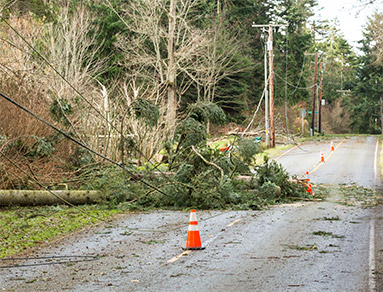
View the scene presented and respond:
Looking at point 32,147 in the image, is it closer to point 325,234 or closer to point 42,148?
point 42,148

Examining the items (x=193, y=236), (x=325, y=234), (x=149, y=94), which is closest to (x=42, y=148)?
(x=193, y=236)

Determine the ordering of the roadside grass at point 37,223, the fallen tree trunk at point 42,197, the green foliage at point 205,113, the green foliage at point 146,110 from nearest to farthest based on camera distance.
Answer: the roadside grass at point 37,223, the fallen tree trunk at point 42,197, the green foliage at point 146,110, the green foliage at point 205,113

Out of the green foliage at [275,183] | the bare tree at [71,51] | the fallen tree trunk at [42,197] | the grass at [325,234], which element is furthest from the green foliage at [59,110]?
the bare tree at [71,51]

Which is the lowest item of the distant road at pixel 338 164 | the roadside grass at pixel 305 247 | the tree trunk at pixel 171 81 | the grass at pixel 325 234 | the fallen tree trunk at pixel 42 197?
the distant road at pixel 338 164

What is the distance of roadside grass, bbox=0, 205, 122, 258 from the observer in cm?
1142

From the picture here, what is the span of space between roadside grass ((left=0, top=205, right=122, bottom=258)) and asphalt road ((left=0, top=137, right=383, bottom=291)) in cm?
56

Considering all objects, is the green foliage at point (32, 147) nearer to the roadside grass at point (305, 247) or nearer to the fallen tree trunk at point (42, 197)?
the fallen tree trunk at point (42, 197)

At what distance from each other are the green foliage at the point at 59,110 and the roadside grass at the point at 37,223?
12.1ft

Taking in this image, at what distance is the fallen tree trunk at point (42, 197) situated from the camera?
15523 mm

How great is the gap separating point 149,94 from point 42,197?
20.4 metres

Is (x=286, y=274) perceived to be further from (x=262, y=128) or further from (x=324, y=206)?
(x=262, y=128)

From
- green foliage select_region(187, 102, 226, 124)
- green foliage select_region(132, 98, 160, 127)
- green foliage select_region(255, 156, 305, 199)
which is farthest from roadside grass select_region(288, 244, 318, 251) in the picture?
green foliage select_region(187, 102, 226, 124)

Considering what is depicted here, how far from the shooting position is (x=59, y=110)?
1881 cm

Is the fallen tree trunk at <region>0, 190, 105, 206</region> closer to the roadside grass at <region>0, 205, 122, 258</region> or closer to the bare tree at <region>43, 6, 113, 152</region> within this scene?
the roadside grass at <region>0, 205, 122, 258</region>
